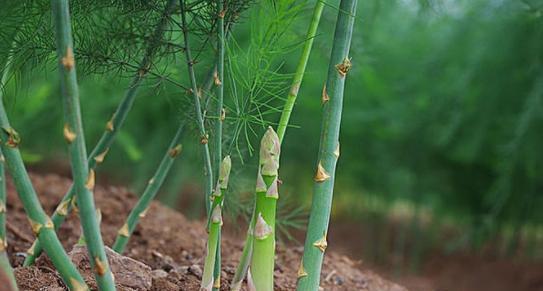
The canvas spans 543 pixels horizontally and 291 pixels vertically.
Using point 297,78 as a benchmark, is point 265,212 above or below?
below

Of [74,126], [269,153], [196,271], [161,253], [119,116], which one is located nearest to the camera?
[74,126]

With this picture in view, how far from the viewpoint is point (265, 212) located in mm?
1141

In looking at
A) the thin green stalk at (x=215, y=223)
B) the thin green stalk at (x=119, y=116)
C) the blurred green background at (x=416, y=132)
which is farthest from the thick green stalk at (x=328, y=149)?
the blurred green background at (x=416, y=132)

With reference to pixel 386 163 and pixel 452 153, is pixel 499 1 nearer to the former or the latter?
pixel 452 153

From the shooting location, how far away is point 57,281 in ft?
4.48

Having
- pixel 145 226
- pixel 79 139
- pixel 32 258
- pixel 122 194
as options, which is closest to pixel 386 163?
pixel 122 194

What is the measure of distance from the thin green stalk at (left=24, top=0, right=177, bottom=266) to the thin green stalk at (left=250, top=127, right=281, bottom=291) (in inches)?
10.5

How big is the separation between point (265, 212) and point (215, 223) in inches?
3.3

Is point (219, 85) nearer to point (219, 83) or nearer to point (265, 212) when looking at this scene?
point (219, 83)

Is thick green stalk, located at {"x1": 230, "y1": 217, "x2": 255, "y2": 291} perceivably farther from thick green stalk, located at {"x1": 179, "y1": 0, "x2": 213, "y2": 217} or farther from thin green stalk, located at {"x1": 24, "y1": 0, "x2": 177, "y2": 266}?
thin green stalk, located at {"x1": 24, "y1": 0, "x2": 177, "y2": 266}

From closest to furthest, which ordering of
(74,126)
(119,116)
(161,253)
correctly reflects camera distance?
(74,126)
(119,116)
(161,253)

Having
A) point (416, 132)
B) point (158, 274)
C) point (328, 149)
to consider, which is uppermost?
point (416, 132)

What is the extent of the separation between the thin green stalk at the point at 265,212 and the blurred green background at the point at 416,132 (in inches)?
71.0

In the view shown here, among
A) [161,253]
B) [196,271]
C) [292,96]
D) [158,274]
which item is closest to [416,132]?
[161,253]
